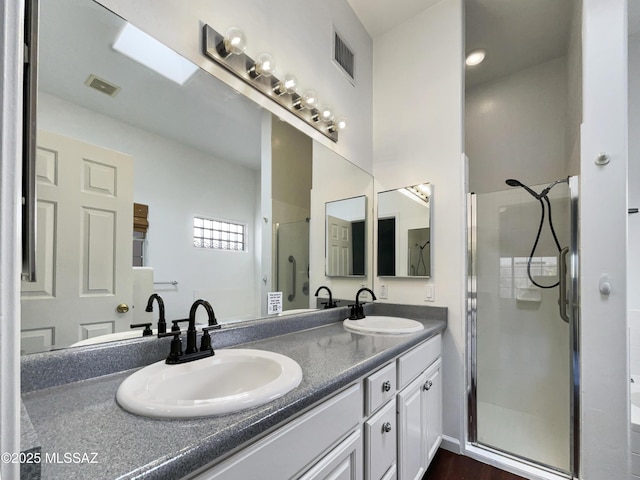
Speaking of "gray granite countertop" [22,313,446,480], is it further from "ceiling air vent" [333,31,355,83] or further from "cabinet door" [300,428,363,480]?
"ceiling air vent" [333,31,355,83]

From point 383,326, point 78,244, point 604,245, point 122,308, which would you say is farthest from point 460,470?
point 78,244

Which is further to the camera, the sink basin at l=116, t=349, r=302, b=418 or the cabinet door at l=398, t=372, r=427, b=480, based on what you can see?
the cabinet door at l=398, t=372, r=427, b=480

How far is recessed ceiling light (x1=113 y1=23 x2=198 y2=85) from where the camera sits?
104cm

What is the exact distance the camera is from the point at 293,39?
1.72 m

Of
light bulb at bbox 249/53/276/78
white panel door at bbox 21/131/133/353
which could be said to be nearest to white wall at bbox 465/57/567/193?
light bulb at bbox 249/53/276/78

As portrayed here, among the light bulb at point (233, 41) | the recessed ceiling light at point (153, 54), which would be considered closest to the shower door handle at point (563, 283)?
the light bulb at point (233, 41)

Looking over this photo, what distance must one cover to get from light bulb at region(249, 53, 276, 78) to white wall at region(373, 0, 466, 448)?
121 centimetres

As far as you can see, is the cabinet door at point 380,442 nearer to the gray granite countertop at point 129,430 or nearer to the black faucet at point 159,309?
the gray granite countertop at point 129,430

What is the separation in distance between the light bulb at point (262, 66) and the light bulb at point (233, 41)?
123 mm

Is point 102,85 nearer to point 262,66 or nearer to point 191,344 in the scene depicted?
point 262,66

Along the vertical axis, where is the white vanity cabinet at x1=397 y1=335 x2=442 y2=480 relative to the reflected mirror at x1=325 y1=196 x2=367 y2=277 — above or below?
below

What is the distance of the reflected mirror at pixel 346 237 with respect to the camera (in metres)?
2.10

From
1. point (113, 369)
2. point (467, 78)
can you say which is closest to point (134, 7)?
point (113, 369)

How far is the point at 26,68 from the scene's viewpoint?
0.48 m
